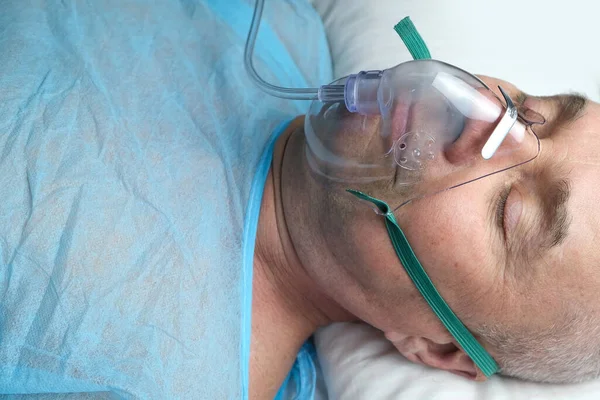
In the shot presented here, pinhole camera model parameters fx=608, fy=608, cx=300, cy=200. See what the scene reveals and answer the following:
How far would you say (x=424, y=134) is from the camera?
1.14 m

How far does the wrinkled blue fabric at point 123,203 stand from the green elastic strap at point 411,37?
38cm

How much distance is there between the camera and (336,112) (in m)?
1.26

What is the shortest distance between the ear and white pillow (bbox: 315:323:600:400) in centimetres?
3

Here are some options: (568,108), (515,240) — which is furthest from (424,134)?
(568,108)

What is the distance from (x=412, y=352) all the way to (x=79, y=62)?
1.01 metres

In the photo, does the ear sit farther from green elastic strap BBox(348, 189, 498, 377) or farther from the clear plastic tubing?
the clear plastic tubing

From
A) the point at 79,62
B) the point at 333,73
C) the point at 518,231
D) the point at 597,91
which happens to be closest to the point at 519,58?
the point at 597,91

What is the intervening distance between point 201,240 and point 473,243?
55cm

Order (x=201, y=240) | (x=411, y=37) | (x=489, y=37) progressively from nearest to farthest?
(x=201, y=240), (x=411, y=37), (x=489, y=37)

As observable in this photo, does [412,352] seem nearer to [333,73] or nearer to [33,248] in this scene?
[33,248]

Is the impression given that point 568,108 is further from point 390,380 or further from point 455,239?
point 390,380

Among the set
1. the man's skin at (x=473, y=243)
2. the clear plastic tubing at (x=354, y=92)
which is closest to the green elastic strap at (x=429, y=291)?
the man's skin at (x=473, y=243)

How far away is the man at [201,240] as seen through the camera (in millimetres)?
1148

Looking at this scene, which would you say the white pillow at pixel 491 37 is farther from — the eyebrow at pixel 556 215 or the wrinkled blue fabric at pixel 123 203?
the eyebrow at pixel 556 215
